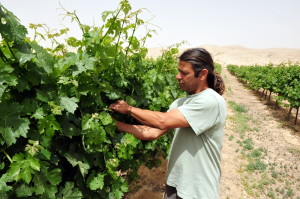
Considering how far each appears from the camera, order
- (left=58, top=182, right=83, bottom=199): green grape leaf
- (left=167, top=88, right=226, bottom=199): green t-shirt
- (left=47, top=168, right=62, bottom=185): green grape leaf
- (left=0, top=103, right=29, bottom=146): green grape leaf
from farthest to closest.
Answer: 1. (left=167, top=88, right=226, bottom=199): green t-shirt
2. (left=58, top=182, right=83, bottom=199): green grape leaf
3. (left=47, top=168, right=62, bottom=185): green grape leaf
4. (left=0, top=103, right=29, bottom=146): green grape leaf

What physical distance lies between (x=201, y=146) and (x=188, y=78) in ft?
2.27

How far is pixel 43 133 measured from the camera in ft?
5.30

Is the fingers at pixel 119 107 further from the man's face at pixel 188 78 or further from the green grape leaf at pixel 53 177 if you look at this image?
the green grape leaf at pixel 53 177

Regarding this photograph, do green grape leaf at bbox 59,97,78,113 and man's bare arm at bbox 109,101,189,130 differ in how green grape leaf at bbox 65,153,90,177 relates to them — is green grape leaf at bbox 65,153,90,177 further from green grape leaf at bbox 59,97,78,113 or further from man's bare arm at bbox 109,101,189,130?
man's bare arm at bbox 109,101,189,130

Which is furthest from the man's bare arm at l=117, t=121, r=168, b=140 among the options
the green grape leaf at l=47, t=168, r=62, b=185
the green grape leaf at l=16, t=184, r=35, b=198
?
the green grape leaf at l=16, t=184, r=35, b=198

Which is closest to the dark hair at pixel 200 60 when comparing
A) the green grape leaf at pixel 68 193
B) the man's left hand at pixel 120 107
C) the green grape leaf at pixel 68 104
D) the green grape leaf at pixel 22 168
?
the man's left hand at pixel 120 107

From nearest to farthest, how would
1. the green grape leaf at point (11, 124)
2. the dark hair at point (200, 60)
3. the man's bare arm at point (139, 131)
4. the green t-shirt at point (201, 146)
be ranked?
the green grape leaf at point (11, 124) < the green t-shirt at point (201, 146) < the dark hair at point (200, 60) < the man's bare arm at point (139, 131)

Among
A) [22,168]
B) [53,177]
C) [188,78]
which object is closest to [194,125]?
[188,78]

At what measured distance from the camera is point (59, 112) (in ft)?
5.13

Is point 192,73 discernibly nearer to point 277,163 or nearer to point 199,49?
point 199,49

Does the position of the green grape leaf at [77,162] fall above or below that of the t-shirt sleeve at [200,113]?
below

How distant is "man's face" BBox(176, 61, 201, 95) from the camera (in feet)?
7.96

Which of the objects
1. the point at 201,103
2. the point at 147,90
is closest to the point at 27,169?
the point at 201,103

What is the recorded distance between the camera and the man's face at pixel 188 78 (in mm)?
2426
